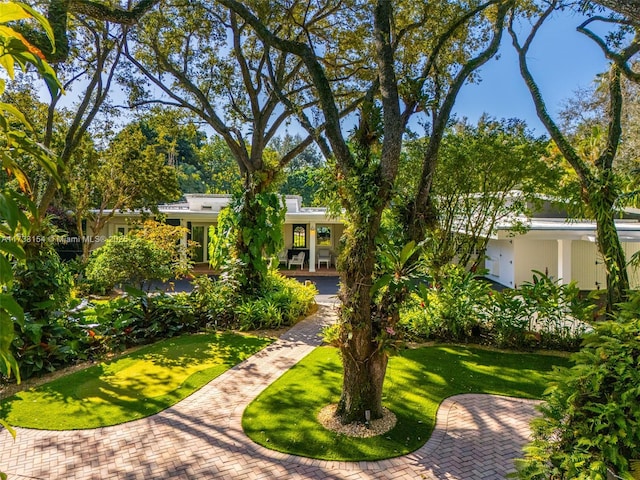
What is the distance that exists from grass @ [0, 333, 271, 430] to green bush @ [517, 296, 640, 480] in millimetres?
5075

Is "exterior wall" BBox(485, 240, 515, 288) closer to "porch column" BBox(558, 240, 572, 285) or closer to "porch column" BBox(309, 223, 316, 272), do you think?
"porch column" BBox(558, 240, 572, 285)

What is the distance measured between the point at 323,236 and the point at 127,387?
56.9ft

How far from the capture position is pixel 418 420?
5508 millimetres

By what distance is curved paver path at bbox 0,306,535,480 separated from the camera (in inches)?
172

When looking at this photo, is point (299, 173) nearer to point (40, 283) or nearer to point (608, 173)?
point (40, 283)

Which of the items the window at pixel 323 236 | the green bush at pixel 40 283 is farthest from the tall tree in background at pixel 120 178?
the green bush at pixel 40 283

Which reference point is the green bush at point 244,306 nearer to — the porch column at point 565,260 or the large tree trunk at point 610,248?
the large tree trunk at point 610,248

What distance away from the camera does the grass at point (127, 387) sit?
5.61m

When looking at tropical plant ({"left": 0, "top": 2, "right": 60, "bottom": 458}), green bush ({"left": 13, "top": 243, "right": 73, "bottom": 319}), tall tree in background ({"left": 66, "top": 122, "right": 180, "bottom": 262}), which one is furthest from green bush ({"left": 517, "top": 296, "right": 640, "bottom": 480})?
tall tree in background ({"left": 66, "top": 122, "right": 180, "bottom": 262})

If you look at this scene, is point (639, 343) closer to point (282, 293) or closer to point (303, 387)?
point (303, 387)

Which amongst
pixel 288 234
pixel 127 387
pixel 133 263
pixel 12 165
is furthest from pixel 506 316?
pixel 288 234

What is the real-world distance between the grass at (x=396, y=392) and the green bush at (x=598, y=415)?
1.91 m

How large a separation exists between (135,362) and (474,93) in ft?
31.1

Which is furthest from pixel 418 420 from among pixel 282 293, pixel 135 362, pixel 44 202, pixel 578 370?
pixel 44 202
